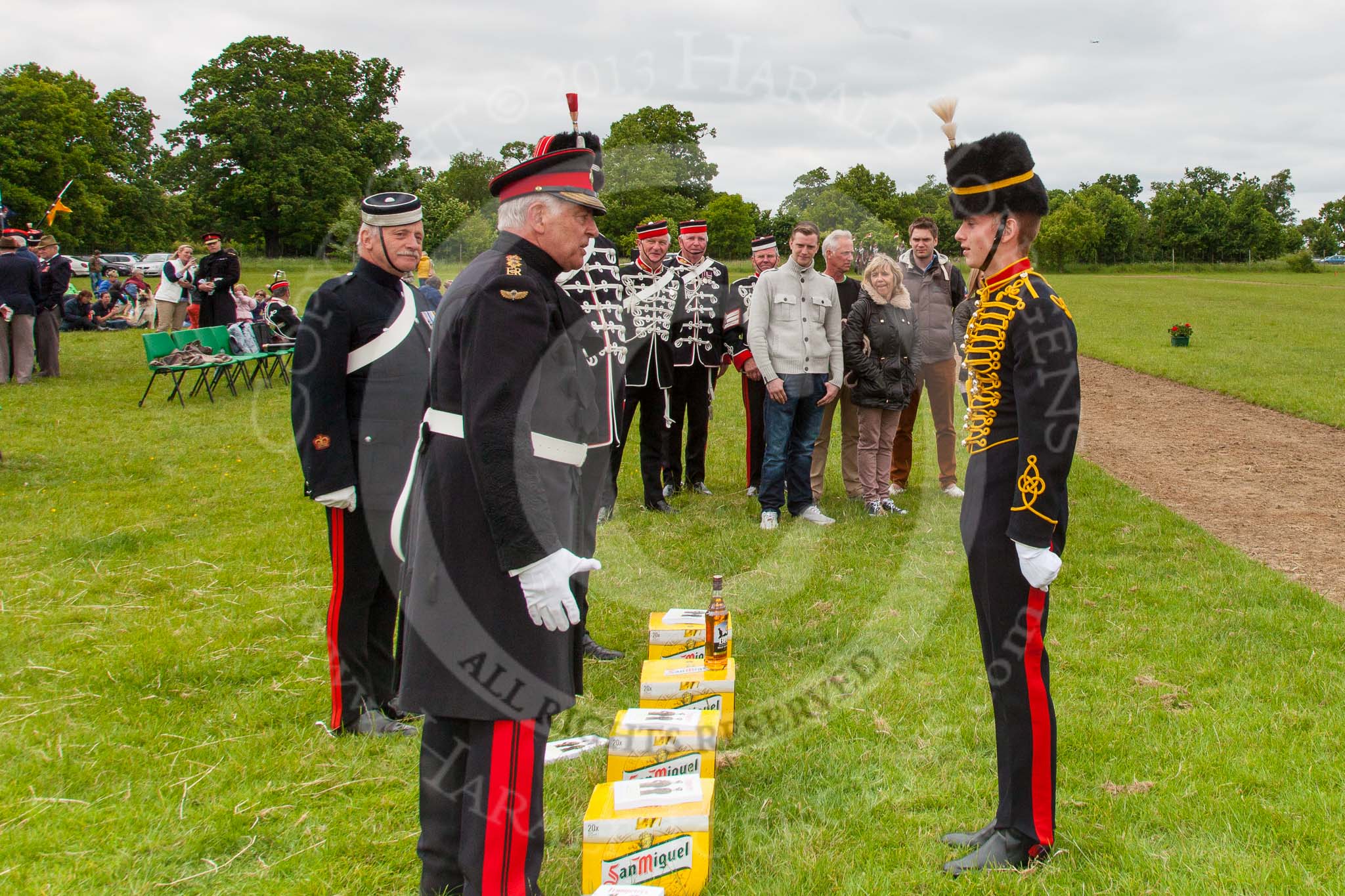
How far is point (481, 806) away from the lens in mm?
2846

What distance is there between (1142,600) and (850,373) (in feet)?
10.4

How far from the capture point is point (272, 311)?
17.1m

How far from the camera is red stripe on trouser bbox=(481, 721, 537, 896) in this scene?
2.85 m

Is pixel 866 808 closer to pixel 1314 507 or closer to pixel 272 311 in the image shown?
pixel 1314 507

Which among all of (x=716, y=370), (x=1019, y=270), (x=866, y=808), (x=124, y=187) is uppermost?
(x=124, y=187)

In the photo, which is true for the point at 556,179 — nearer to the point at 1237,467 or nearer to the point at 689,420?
the point at 689,420

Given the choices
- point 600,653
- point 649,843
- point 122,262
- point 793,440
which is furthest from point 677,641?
point 122,262

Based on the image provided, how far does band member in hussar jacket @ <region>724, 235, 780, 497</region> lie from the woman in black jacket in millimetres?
862

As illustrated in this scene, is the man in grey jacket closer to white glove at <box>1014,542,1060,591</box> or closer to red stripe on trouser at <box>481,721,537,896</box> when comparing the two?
white glove at <box>1014,542,1060,591</box>

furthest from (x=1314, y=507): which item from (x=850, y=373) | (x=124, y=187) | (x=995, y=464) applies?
(x=124, y=187)

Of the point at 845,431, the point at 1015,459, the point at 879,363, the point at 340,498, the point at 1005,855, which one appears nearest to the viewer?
the point at 1015,459

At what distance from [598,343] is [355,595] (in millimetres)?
1562

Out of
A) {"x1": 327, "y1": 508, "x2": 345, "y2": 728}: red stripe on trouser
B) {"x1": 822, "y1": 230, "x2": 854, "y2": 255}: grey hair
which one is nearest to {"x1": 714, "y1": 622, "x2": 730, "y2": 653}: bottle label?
{"x1": 327, "y1": 508, "x2": 345, "y2": 728}: red stripe on trouser

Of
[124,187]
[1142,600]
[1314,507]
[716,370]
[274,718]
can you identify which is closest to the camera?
[274,718]
